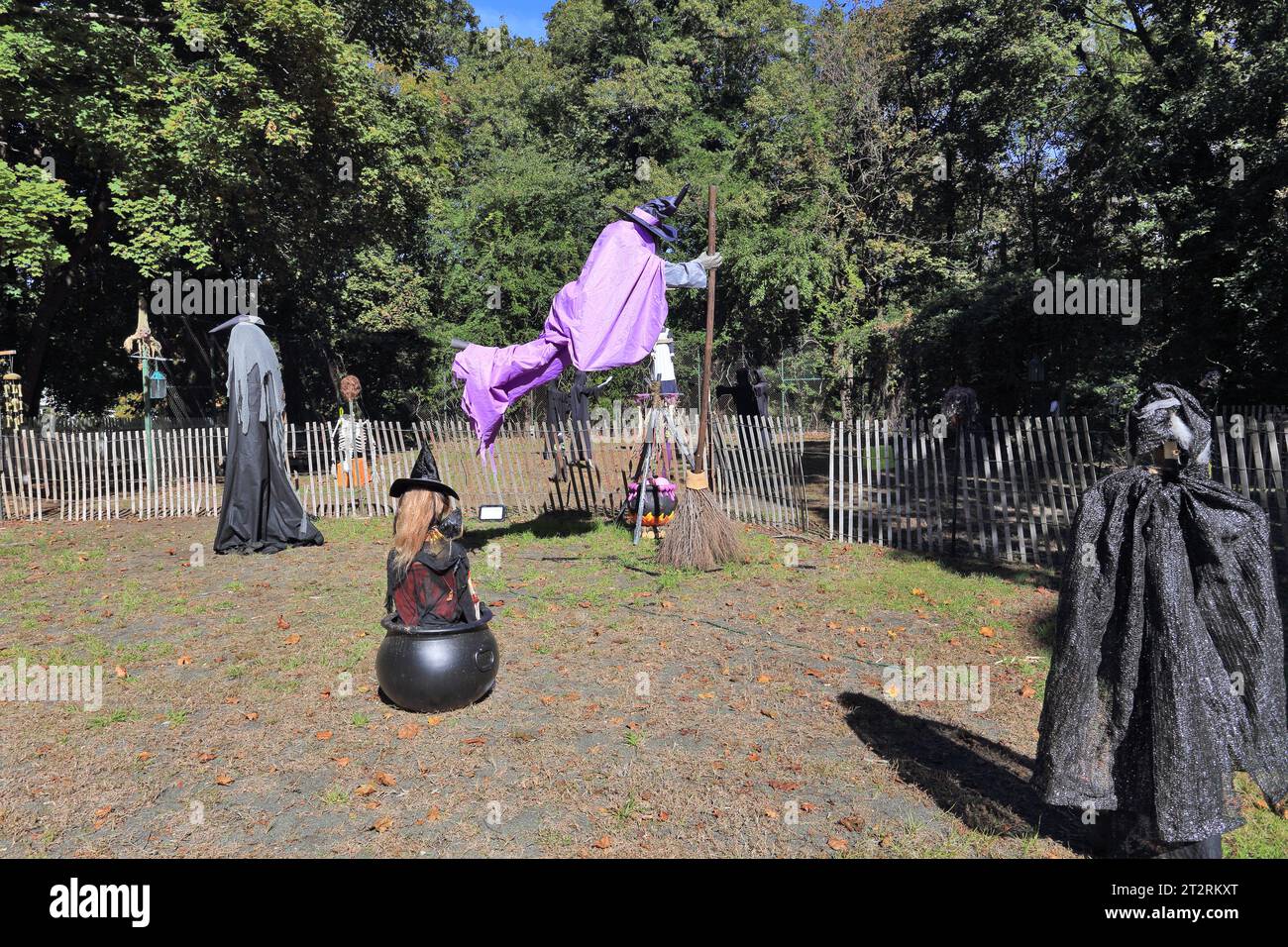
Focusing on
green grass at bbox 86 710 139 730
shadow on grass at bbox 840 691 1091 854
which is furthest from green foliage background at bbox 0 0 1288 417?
green grass at bbox 86 710 139 730

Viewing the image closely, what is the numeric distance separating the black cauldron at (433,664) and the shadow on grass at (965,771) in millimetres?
2410

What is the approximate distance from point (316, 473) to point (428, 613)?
1024 cm

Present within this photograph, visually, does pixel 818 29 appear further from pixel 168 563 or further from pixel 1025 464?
pixel 168 563

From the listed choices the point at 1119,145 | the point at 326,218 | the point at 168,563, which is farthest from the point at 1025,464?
the point at 326,218

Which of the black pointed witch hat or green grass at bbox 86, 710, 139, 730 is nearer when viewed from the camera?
the black pointed witch hat

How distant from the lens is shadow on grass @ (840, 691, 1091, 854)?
402 cm

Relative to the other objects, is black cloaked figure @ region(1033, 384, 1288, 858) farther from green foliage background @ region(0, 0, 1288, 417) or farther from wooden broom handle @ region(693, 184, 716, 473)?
green foliage background @ region(0, 0, 1288, 417)

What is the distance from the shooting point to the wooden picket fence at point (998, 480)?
7.37m

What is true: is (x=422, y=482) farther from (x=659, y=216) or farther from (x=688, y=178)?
(x=688, y=178)

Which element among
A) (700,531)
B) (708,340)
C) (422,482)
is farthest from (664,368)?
(422,482)

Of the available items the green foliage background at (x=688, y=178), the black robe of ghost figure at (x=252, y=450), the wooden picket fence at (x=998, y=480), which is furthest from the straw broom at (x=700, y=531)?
the black robe of ghost figure at (x=252, y=450)

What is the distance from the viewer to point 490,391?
30.5ft

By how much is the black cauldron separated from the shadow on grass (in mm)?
2410

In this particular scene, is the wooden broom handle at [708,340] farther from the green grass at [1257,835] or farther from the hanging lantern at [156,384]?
the hanging lantern at [156,384]
